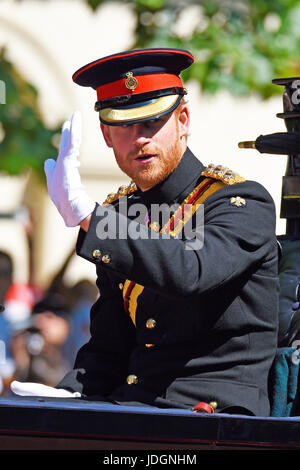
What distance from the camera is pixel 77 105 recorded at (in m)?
10.4

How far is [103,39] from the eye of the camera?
1020 centimetres

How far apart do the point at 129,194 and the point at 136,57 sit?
58cm

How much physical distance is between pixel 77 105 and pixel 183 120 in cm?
692

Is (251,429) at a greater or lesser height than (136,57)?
lesser

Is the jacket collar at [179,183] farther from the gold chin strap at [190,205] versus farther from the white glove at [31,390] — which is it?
the white glove at [31,390]

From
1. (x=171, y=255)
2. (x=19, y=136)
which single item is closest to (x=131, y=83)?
(x=171, y=255)

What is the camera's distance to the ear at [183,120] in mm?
3535

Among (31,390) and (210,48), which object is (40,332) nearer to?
(210,48)

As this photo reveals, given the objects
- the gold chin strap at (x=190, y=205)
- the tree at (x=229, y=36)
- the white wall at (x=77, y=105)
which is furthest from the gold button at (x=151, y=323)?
the white wall at (x=77, y=105)

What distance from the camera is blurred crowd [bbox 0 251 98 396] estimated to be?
7188mm

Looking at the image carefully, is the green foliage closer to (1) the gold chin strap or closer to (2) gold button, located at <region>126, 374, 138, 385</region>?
(1) the gold chin strap
